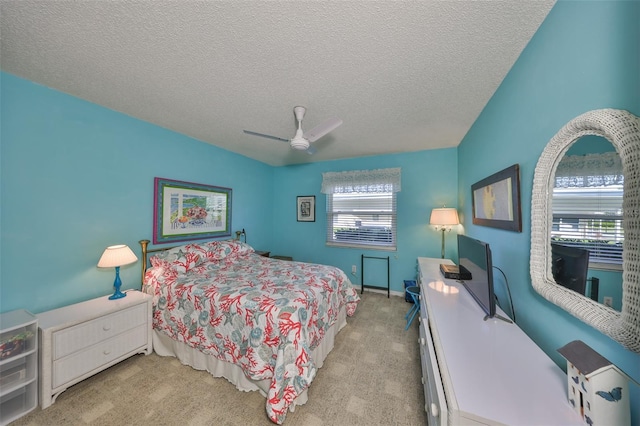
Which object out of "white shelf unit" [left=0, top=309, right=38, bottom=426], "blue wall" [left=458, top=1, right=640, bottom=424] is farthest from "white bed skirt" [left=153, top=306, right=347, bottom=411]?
"blue wall" [left=458, top=1, right=640, bottom=424]

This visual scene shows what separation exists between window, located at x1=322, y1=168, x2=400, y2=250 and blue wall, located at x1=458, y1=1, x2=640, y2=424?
1.88 m

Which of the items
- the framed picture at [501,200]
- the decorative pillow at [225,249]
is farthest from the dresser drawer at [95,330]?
the framed picture at [501,200]

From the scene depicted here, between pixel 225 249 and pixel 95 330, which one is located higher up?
pixel 225 249

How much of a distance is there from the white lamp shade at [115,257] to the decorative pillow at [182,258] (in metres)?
0.32

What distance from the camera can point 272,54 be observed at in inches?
55.9

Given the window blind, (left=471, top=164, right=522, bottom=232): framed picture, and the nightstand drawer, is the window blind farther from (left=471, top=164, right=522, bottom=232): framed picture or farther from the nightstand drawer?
the nightstand drawer

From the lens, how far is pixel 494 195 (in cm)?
174

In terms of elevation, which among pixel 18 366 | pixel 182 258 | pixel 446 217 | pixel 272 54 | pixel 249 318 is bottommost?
pixel 18 366

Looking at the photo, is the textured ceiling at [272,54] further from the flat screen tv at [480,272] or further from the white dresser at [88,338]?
the white dresser at [88,338]

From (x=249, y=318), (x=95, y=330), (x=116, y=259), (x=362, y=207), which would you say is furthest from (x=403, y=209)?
(x=95, y=330)

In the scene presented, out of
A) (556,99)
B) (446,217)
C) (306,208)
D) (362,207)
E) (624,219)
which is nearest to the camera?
(624,219)

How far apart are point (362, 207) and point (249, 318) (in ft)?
9.17

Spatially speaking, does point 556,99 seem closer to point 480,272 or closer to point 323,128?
point 480,272

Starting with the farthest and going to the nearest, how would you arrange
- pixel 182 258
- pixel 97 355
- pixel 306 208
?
pixel 306 208, pixel 182 258, pixel 97 355
